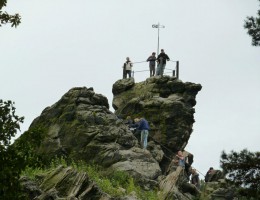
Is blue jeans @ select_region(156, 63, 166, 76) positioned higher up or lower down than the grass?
higher up

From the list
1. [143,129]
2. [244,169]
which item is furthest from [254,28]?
[143,129]

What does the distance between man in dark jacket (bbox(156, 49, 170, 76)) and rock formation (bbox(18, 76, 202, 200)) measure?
602mm

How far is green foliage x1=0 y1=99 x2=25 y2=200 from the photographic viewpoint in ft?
53.5

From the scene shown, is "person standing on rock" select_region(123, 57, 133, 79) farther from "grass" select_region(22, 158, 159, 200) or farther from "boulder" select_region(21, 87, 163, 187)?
"grass" select_region(22, 158, 159, 200)

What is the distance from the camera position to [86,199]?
2722cm

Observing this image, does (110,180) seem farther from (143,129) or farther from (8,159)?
(8,159)

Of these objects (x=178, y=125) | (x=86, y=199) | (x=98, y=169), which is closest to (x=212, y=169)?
(x=178, y=125)

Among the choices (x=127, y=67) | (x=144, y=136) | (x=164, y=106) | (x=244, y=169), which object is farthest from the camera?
(x=127, y=67)

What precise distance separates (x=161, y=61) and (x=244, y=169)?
2509 centimetres

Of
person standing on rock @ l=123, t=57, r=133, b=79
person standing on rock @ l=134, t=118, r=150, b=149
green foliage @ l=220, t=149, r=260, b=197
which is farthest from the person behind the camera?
person standing on rock @ l=123, t=57, r=133, b=79

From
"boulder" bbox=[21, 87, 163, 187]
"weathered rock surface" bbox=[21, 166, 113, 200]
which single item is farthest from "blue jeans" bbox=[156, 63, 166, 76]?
"weathered rock surface" bbox=[21, 166, 113, 200]

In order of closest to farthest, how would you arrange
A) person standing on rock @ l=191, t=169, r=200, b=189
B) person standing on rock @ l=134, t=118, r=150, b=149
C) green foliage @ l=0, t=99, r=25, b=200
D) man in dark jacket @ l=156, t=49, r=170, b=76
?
green foliage @ l=0, t=99, r=25, b=200 → person standing on rock @ l=134, t=118, r=150, b=149 → person standing on rock @ l=191, t=169, r=200, b=189 → man in dark jacket @ l=156, t=49, r=170, b=76

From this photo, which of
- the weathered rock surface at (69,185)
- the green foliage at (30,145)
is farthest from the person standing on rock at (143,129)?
the green foliage at (30,145)

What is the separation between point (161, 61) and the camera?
4778 centimetres
